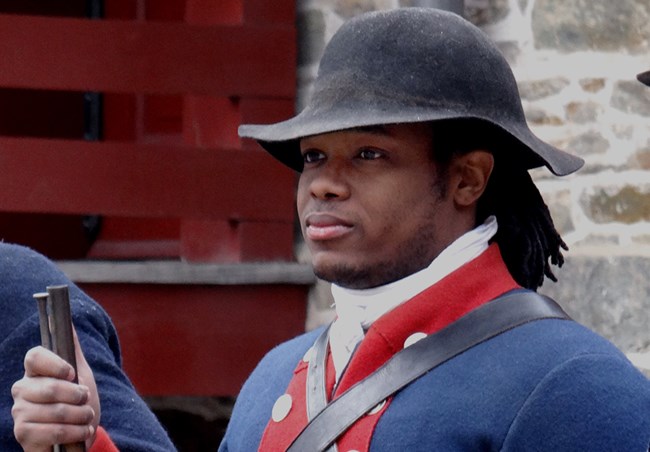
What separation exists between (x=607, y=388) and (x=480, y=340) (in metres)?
0.23

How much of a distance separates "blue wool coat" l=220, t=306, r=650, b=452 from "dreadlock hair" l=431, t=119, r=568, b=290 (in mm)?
246

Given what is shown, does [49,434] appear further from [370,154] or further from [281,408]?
[370,154]

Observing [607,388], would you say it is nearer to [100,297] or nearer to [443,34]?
[443,34]

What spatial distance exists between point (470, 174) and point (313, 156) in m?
0.26

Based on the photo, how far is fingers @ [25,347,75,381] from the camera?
235cm

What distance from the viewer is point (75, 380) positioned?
2.40 metres

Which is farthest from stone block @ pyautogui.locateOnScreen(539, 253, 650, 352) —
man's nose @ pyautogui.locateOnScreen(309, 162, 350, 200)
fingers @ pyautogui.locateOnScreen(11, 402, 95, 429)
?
fingers @ pyautogui.locateOnScreen(11, 402, 95, 429)

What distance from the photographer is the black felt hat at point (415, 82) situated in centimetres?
256

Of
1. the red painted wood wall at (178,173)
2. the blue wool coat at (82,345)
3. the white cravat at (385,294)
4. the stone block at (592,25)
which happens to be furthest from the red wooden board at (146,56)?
the white cravat at (385,294)

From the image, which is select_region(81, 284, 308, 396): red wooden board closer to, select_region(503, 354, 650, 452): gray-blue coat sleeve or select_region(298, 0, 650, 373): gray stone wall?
select_region(298, 0, 650, 373): gray stone wall

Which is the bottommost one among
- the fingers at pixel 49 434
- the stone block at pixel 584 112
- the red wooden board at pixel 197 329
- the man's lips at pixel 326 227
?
the red wooden board at pixel 197 329

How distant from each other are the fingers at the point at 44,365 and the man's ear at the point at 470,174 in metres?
0.70

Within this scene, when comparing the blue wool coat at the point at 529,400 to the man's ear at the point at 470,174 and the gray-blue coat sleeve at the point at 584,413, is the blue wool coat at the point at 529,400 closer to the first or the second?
the gray-blue coat sleeve at the point at 584,413

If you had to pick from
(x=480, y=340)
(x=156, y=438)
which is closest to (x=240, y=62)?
(x=156, y=438)
